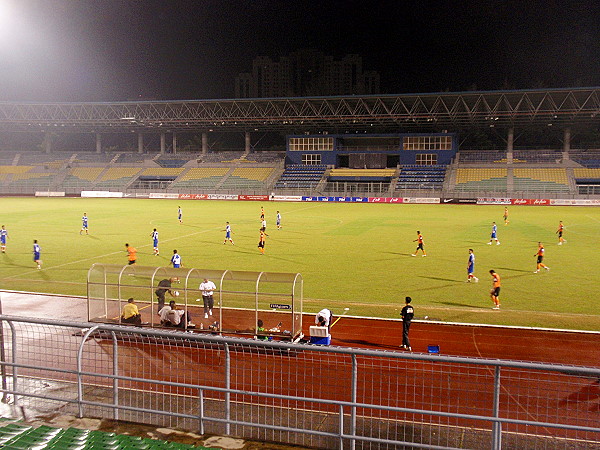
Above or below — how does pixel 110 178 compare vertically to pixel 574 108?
below

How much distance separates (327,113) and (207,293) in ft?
238

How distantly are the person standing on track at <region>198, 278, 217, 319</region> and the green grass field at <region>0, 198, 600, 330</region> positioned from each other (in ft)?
12.8

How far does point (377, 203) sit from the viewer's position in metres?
71.4

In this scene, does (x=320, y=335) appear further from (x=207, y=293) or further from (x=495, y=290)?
(x=495, y=290)

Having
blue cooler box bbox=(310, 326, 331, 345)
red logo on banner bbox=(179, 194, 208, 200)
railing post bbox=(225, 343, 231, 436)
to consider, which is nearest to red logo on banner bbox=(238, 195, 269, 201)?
red logo on banner bbox=(179, 194, 208, 200)

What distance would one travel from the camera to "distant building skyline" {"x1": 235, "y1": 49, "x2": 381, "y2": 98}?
161 metres

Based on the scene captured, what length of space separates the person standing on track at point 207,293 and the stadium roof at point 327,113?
63066 millimetres

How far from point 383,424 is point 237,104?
262ft

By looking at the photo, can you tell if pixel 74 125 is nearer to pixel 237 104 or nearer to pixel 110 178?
pixel 110 178

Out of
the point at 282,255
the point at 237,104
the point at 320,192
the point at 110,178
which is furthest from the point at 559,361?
the point at 110,178

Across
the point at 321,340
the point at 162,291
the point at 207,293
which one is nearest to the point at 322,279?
the point at 207,293

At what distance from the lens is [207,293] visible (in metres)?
14.7

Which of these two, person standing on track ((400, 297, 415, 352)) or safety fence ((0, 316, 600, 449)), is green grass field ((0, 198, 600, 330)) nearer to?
person standing on track ((400, 297, 415, 352))

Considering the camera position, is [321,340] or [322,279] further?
[322,279]
